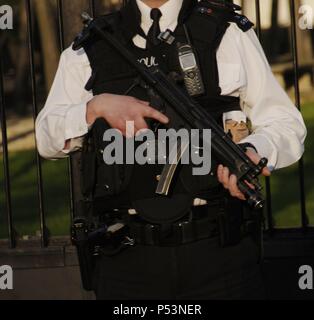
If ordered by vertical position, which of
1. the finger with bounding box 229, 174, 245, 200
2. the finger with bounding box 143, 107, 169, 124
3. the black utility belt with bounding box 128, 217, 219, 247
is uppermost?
the finger with bounding box 143, 107, 169, 124

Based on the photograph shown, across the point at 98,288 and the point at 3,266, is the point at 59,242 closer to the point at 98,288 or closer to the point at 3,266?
the point at 3,266

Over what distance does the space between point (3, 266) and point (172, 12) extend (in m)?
2.23

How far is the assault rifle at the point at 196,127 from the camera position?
12.2 feet

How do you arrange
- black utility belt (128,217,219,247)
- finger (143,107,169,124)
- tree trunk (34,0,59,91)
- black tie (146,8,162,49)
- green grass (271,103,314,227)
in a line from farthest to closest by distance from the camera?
tree trunk (34,0,59,91) < green grass (271,103,314,227) < black tie (146,8,162,49) < black utility belt (128,217,219,247) < finger (143,107,169,124)

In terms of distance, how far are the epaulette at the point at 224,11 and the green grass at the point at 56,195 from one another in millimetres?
3932

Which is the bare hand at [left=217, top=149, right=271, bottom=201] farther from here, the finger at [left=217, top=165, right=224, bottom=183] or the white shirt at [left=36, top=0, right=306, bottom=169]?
the white shirt at [left=36, top=0, right=306, bottom=169]

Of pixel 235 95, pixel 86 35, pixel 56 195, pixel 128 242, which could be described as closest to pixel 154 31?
pixel 86 35

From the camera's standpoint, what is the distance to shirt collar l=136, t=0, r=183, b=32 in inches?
159

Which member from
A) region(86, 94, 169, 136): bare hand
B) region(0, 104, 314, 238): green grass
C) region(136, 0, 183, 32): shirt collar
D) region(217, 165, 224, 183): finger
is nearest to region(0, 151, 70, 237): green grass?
region(0, 104, 314, 238): green grass

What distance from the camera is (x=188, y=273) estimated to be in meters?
3.90

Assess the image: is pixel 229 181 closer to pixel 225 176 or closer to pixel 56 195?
pixel 225 176

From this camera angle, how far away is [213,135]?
3.81m

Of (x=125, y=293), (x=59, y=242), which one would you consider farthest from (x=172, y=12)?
(x=59, y=242)

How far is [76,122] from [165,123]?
313 millimetres
